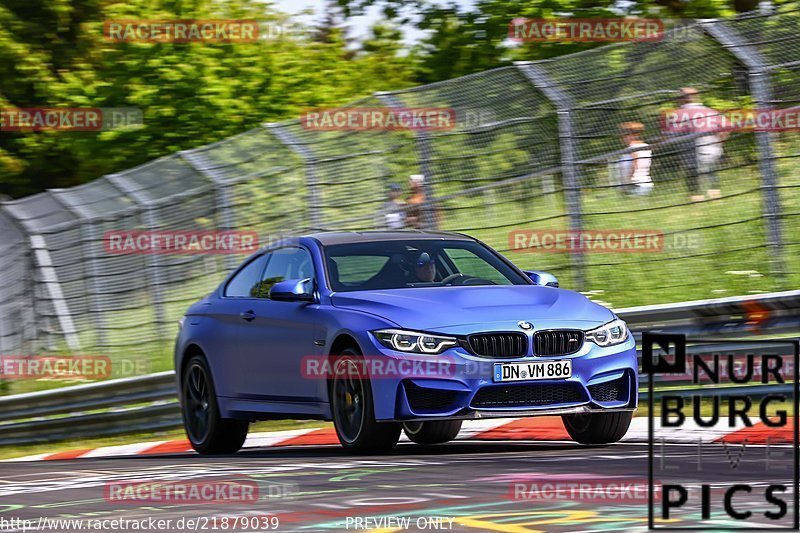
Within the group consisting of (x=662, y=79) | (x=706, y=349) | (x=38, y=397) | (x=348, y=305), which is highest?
(x=662, y=79)

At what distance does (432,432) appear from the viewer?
38.6 feet

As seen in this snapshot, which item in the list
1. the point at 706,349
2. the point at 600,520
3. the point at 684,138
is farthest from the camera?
the point at 684,138

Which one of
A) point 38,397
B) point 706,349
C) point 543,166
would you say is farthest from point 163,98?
point 706,349

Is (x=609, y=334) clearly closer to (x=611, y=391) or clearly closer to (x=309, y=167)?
(x=611, y=391)

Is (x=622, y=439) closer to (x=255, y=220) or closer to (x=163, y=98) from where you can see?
(x=255, y=220)

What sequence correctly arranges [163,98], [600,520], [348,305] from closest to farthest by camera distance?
[600,520]
[348,305]
[163,98]

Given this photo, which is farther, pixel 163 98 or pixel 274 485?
pixel 163 98

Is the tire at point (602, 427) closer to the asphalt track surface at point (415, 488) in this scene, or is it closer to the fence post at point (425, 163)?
the asphalt track surface at point (415, 488)

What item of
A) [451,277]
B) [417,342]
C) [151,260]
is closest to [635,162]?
[451,277]

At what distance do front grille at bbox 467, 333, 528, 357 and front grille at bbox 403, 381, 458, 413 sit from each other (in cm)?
31

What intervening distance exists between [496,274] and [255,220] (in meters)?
5.68

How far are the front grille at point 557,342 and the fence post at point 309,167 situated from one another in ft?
20.0

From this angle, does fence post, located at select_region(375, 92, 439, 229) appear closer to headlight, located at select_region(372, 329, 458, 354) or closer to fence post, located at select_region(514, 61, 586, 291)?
fence post, located at select_region(514, 61, 586, 291)

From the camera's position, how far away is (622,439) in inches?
426
